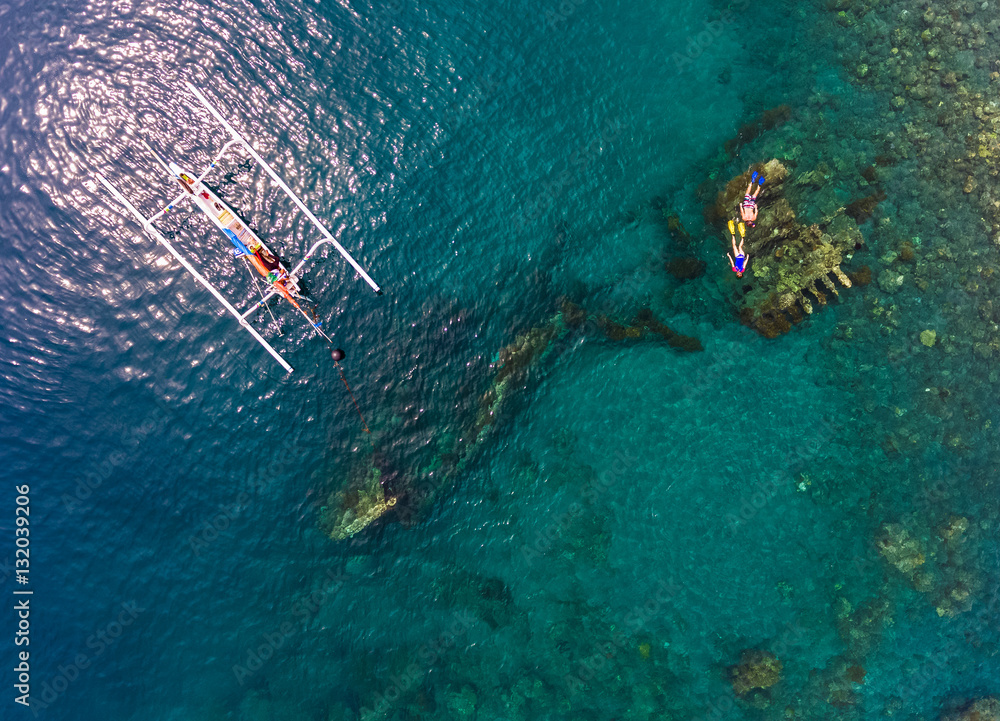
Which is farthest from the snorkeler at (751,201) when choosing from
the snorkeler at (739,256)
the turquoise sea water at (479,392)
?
the turquoise sea water at (479,392)

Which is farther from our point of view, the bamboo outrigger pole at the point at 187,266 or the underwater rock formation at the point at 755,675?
the bamboo outrigger pole at the point at 187,266

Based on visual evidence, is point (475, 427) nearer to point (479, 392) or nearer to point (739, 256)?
point (479, 392)

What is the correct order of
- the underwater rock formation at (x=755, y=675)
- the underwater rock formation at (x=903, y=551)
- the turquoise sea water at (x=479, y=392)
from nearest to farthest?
the underwater rock formation at (x=755, y=675), the underwater rock formation at (x=903, y=551), the turquoise sea water at (x=479, y=392)

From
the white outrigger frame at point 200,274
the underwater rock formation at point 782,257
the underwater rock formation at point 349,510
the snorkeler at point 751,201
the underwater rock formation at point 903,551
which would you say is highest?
the white outrigger frame at point 200,274

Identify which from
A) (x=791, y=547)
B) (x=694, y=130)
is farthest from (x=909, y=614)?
(x=694, y=130)

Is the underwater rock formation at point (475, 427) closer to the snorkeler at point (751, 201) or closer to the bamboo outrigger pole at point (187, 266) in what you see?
the snorkeler at point (751, 201)

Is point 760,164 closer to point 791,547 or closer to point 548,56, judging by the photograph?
point 548,56
